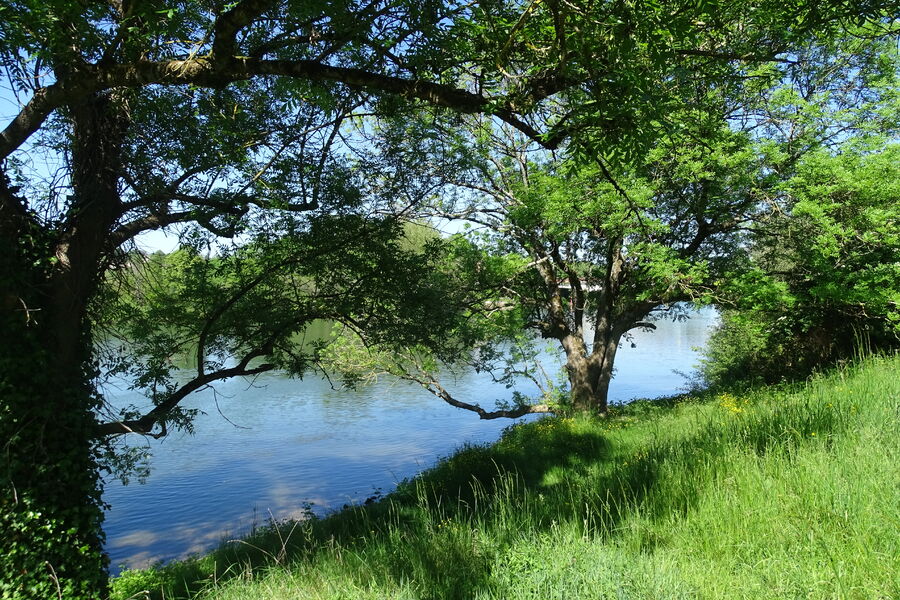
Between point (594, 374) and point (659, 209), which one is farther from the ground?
point (659, 209)

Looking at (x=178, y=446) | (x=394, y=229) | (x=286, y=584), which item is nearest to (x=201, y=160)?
(x=394, y=229)

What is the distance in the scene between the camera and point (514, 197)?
1395 centimetres

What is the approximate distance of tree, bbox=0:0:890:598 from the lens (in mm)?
3586

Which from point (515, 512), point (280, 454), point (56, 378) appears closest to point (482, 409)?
point (280, 454)

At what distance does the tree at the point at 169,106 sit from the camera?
359 cm

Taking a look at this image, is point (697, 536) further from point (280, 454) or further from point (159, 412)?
point (280, 454)

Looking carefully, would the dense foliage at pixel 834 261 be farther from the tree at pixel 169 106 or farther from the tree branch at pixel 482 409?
the tree branch at pixel 482 409

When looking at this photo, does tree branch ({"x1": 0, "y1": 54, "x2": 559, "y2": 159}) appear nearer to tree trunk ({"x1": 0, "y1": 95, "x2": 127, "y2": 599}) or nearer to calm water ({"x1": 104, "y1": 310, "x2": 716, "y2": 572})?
tree trunk ({"x1": 0, "y1": 95, "x2": 127, "y2": 599})

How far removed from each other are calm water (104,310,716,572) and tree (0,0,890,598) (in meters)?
2.77

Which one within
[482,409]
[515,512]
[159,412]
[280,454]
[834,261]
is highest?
[834,261]

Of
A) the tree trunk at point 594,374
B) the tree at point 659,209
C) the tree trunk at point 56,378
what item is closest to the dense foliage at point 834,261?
the tree at point 659,209

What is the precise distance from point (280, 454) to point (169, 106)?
14024mm

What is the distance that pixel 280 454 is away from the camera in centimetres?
1744

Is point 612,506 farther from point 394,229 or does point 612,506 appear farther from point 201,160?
point 201,160
